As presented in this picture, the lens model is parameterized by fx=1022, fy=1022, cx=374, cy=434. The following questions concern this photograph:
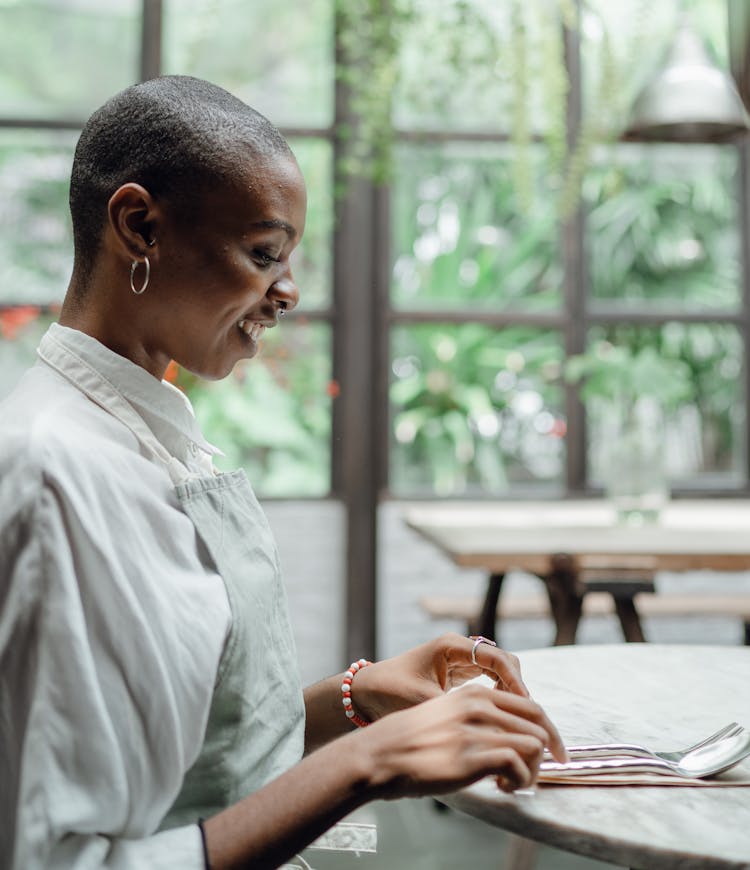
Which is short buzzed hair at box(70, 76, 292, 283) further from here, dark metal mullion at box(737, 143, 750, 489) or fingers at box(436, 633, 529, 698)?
dark metal mullion at box(737, 143, 750, 489)

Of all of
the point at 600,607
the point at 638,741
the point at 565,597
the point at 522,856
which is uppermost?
the point at 638,741

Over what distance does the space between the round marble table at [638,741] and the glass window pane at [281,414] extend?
2739 millimetres

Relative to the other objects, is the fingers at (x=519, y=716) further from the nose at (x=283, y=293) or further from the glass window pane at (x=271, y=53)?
the glass window pane at (x=271, y=53)

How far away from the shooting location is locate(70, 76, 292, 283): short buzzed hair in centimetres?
81

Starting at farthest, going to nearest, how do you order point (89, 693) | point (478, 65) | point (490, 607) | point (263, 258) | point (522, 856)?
point (478, 65), point (490, 607), point (522, 856), point (263, 258), point (89, 693)

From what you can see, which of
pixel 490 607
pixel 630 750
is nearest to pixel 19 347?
pixel 490 607

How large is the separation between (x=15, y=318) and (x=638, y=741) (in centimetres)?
305

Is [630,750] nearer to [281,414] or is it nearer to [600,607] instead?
[600,607]

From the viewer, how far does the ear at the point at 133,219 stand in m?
0.80

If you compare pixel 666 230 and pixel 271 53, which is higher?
pixel 271 53

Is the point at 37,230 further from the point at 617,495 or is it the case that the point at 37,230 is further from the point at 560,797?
the point at 560,797

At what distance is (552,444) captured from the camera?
4.05m

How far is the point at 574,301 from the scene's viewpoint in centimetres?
399

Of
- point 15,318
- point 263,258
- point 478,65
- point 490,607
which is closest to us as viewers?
point 263,258
